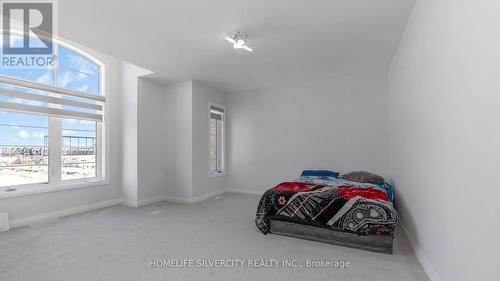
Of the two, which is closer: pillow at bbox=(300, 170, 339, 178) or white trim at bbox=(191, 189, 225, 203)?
pillow at bbox=(300, 170, 339, 178)

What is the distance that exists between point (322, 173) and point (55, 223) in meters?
4.77

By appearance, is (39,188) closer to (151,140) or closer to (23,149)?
(23,149)

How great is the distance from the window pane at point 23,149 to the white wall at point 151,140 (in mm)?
1459

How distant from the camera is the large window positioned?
3.41 m

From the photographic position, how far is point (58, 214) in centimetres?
378

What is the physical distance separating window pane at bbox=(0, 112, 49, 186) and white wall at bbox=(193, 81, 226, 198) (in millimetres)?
2541

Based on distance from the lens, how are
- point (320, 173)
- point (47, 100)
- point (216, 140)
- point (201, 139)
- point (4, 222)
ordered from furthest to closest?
1. point (216, 140)
2. point (201, 139)
3. point (320, 173)
4. point (47, 100)
5. point (4, 222)

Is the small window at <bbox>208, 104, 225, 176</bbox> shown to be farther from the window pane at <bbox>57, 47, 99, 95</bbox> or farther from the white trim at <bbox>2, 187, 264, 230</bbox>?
the window pane at <bbox>57, 47, 99, 95</bbox>

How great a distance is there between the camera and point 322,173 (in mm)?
4758

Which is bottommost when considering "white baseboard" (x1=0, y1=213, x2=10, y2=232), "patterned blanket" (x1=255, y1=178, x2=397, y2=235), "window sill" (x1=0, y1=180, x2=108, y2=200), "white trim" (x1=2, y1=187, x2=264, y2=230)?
"white trim" (x1=2, y1=187, x2=264, y2=230)

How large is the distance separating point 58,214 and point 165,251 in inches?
102

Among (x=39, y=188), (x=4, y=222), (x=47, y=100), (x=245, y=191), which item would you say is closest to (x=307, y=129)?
(x=245, y=191)

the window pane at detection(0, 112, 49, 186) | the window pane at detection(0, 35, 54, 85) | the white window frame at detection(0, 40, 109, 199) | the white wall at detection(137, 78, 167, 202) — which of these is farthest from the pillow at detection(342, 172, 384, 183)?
the window pane at detection(0, 35, 54, 85)

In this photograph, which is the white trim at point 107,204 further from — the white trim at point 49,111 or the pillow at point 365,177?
the pillow at point 365,177
